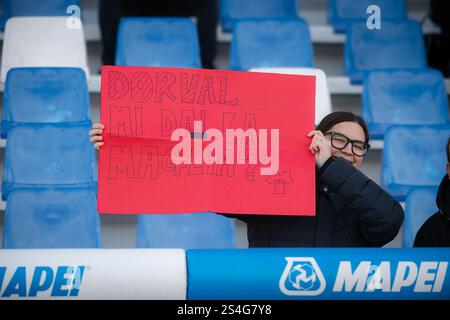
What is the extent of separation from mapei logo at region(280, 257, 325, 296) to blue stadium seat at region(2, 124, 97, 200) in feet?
4.63

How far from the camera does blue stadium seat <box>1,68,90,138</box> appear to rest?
303 cm

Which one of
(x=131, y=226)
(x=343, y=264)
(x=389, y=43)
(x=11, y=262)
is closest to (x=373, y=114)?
(x=389, y=43)

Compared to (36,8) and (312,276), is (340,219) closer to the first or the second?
(312,276)

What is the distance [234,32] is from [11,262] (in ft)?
7.13

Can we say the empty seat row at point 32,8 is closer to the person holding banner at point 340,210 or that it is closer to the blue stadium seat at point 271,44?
the blue stadium seat at point 271,44

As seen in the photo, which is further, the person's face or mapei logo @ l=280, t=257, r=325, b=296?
the person's face

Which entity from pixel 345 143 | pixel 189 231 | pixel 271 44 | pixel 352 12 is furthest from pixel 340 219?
pixel 352 12

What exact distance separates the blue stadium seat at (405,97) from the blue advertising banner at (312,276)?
1816 millimetres

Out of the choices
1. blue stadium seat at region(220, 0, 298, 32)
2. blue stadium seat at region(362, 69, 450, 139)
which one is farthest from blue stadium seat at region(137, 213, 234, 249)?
blue stadium seat at region(220, 0, 298, 32)

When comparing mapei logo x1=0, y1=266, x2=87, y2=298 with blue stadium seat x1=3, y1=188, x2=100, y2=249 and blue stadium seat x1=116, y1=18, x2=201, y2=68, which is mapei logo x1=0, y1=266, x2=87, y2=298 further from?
blue stadium seat x1=116, y1=18, x2=201, y2=68

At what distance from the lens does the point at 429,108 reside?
3.33 m

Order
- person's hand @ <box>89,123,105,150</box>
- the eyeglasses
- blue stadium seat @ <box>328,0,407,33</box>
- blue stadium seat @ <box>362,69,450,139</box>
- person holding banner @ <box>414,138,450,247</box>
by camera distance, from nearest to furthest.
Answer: person's hand @ <box>89,123,105,150</box> < the eyeglasses < person holding banner @ <box>414,138,450,247</box> < blue stadium seat @ <box>362,69,450,139</box> < blue stadium seat @ <box>328,0,407,33</box>

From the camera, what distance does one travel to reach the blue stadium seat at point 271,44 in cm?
346

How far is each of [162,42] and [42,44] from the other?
0.48 metres
